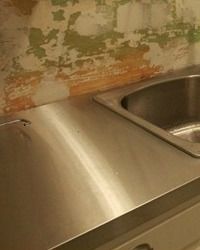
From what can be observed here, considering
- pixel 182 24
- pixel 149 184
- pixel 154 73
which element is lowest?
pixel 149 184

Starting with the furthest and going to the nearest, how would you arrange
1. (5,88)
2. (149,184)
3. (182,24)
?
Answer: (182,24) → (5,88) → (149,184)

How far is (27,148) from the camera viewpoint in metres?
0.74

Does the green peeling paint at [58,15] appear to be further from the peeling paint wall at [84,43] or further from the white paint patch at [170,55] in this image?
the white paint patch at [170,55]

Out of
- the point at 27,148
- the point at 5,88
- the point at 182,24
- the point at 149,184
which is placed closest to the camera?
the point at 149,184

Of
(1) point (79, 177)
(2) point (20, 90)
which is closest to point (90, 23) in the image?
(2) point (20, 90)

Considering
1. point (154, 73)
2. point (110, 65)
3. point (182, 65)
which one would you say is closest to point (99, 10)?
point (110, 65)

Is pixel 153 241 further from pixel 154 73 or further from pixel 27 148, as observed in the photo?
pixel 154 73

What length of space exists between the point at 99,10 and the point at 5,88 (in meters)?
0.36

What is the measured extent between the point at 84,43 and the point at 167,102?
357mm

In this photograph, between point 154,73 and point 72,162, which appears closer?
point 72,162

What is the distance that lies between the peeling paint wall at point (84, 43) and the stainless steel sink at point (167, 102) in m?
0.08

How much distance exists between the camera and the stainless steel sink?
103cm

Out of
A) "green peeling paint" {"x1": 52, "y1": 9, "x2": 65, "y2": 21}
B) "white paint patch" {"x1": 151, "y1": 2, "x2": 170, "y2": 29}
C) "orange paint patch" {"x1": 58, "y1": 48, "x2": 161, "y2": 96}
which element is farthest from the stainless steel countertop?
"white paint patch" {"x1": 151, "y1": 2, "x2": 170, "y2": 29}

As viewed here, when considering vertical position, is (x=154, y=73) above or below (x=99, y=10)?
below
